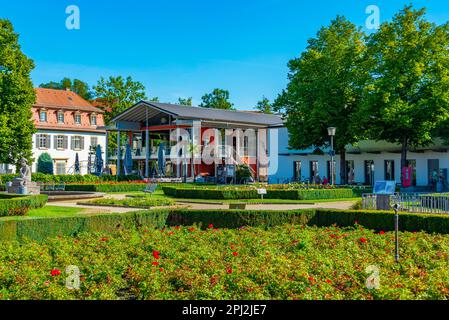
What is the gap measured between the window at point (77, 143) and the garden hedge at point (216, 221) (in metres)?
47.6

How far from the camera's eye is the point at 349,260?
10539 mm

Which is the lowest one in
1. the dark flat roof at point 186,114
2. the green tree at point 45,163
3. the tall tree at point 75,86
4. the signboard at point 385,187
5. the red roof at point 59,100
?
the signboard at point 385,187

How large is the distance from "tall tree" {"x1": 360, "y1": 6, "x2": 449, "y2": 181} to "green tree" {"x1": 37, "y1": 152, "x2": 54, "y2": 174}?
3343 centimetres

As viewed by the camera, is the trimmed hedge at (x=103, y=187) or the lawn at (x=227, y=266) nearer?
the lawn at (x=227, y=266)

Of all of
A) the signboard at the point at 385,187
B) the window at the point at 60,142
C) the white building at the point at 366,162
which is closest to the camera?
the signboard at the point at 385,187

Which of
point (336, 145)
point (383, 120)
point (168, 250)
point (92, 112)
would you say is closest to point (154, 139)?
point (92, 112)

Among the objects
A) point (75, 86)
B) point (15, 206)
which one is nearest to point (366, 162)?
point (15, 206)

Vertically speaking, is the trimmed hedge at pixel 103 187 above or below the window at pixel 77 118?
below

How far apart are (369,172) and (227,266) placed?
37.9 metres

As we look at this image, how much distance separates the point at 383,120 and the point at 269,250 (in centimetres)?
2680

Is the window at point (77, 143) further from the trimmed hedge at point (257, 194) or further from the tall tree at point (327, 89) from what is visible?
the trimmed hedge at point (257, 194)

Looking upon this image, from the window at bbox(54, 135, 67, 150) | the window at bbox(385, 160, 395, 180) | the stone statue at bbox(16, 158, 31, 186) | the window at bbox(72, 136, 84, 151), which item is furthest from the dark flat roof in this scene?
the stone statue at bbox(16, 158, 31, 186)

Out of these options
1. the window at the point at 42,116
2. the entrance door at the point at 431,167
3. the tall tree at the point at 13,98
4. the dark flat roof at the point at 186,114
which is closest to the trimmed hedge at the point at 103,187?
the tall tree at the point at 13,98

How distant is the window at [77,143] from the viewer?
62.2 metres
